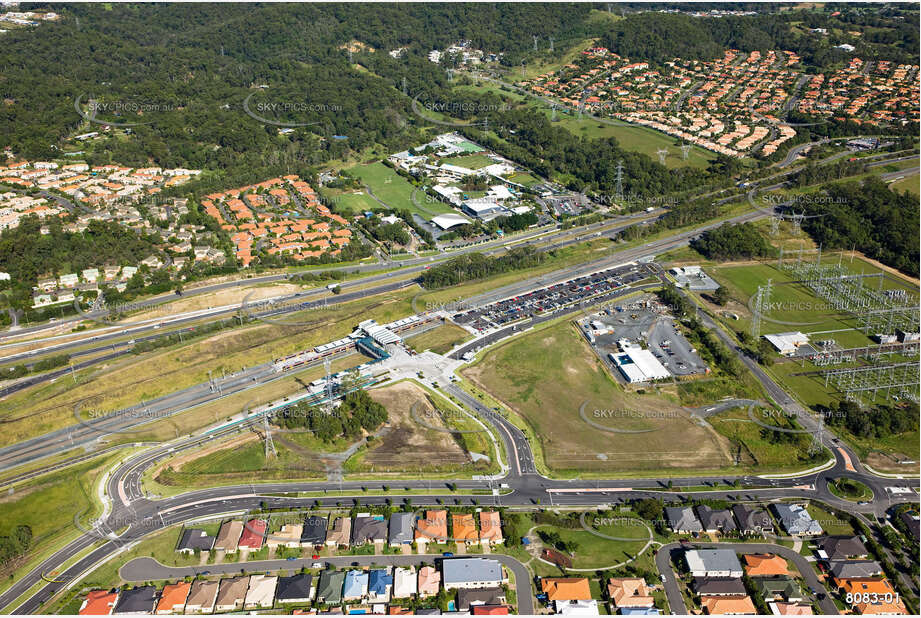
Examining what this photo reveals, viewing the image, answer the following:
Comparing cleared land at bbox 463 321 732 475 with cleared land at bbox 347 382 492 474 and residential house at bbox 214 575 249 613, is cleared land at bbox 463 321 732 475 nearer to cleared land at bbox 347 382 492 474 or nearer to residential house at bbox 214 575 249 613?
cleared land at bbox 347 382 492 474

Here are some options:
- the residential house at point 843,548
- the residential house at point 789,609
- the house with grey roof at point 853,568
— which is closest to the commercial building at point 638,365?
the residential house at point 843,548

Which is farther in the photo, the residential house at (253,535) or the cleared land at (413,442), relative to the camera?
the cleared land at (413,442)

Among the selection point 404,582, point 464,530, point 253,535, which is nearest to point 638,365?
point 464,530

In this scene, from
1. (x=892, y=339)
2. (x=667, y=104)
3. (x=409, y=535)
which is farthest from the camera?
(x=667, y=104)

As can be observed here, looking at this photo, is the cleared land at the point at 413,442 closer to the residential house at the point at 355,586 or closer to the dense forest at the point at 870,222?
the residential house at the point at 355,586

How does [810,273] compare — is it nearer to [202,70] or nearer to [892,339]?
[892,339]

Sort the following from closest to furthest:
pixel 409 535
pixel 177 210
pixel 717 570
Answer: pixel 717 570, pixel 409 535, pixel 177 210

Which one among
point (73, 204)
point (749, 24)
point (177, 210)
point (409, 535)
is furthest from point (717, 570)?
point (749, 24)

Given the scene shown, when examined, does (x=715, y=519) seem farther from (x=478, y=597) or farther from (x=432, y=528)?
(x=432, y=528)
